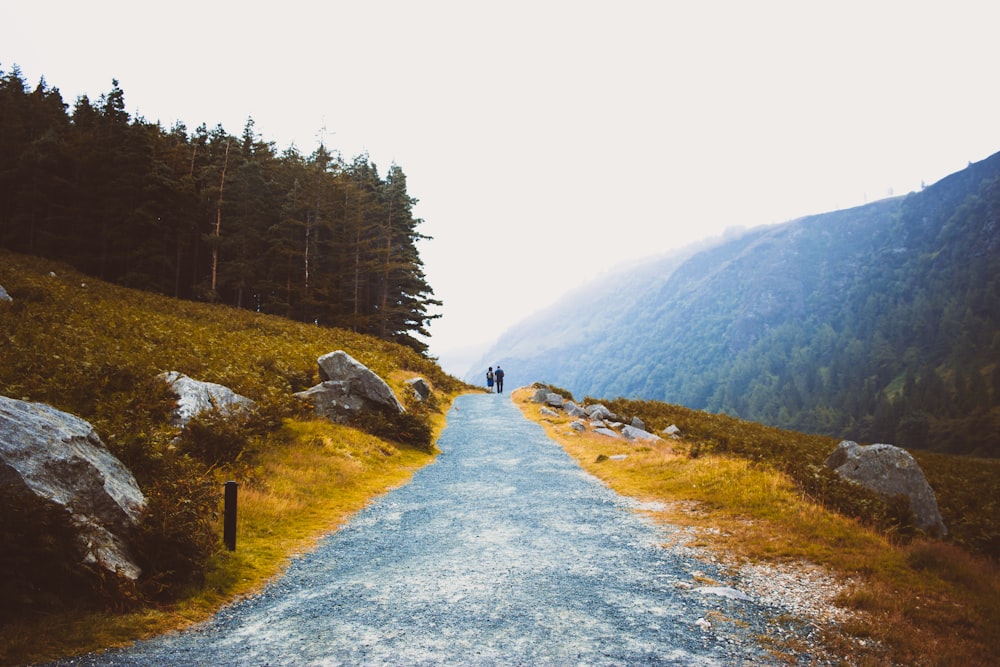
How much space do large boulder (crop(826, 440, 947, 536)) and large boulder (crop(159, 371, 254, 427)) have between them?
15425mm

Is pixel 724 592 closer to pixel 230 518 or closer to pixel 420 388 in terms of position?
pixel 230 518

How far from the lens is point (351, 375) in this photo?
57.0ft

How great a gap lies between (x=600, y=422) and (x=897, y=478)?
45.3 ft

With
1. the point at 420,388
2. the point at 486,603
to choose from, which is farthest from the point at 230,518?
the point at 420,388

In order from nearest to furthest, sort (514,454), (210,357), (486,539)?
1. (486,539)
2. (210,357)
3. (514,454)

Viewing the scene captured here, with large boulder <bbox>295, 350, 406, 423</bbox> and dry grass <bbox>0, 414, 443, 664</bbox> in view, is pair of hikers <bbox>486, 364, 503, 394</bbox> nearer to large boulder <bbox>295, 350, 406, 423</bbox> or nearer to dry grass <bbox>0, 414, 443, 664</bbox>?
large boulder <bbox>295, 350, 406, 423</bbox>

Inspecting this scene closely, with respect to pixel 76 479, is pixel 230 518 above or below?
below

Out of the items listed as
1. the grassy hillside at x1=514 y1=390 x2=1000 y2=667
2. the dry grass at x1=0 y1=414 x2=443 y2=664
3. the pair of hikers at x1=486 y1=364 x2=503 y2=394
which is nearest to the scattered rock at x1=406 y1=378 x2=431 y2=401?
the dry grass at x1=0 y1=414 x2=443 y2=664

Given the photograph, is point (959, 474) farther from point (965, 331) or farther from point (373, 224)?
point (965, 331)

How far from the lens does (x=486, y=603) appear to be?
19.8ft

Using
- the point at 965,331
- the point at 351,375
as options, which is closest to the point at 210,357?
the point at 351,375

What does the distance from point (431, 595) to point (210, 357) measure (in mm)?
13243

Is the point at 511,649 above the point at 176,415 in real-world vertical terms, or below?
below

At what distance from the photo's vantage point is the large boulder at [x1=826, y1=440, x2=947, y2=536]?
11.4 metres
